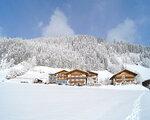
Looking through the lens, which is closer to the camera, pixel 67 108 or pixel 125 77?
pixel 67 108

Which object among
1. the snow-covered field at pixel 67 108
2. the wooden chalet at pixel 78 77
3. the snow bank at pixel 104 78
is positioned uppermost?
the snow bank at pixel 104 78

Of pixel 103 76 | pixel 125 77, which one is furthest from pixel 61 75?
pixel 103 76

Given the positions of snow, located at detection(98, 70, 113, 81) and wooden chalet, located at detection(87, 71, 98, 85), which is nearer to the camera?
wooden chalet, located at detection(87, 71, 98, 85)

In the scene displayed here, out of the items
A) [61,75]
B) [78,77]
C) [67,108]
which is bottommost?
[67,108]

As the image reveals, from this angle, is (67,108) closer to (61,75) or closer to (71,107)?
(71,107)

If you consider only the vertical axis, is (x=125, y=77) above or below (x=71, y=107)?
above

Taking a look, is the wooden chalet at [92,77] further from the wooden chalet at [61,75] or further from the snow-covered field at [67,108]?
the snow-covered field at [67,108]

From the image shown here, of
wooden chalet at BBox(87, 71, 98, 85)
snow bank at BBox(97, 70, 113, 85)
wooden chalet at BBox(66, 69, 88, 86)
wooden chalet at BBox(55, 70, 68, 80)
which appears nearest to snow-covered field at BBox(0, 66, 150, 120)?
wooden chalet at BBox(66, 69, 88, 86)

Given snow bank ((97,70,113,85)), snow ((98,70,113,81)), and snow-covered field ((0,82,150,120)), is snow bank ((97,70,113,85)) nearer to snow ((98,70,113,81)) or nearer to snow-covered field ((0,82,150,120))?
snow ((98,70,113,81))

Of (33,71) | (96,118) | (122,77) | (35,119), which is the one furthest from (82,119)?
(33,71)

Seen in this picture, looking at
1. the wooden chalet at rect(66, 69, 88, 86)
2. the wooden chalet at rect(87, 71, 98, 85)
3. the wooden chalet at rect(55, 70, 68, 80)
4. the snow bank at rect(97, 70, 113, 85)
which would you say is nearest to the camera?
the wooden chalet at rect(66, 69, 88, 86)

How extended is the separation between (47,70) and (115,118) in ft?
537

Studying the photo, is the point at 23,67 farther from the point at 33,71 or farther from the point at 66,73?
the point at 66,73

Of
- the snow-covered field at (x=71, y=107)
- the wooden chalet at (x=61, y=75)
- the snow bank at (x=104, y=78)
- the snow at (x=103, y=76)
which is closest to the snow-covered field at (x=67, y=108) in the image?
the snow-covered field at (x=71, y=107)
